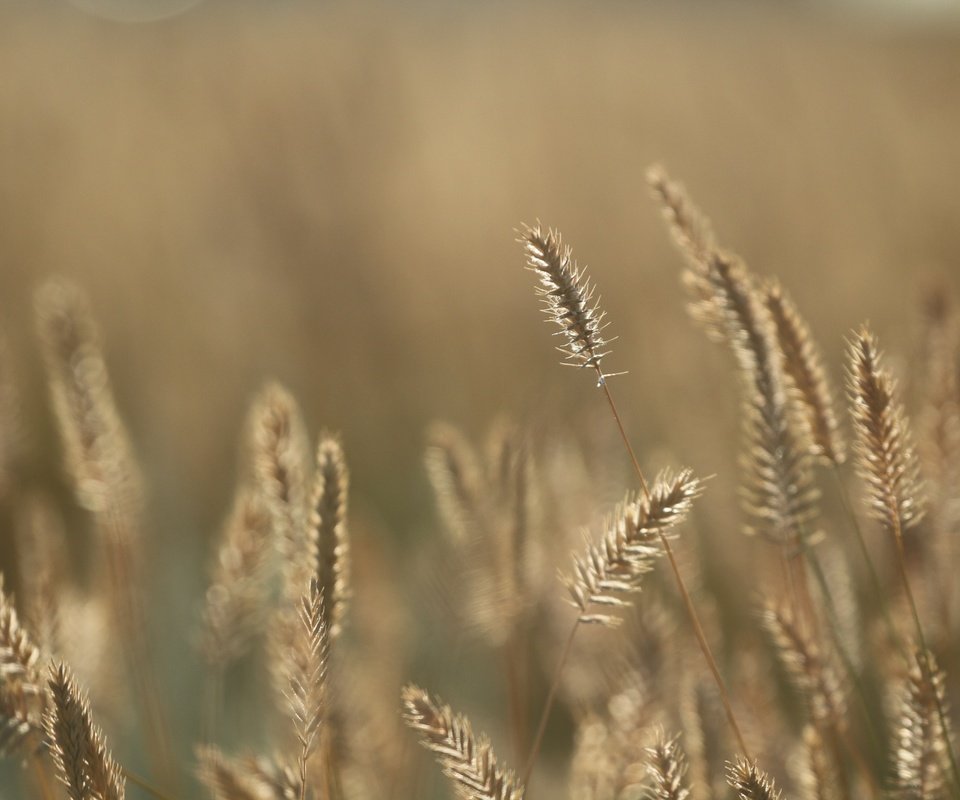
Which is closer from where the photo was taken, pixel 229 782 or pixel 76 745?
pixel 76 745

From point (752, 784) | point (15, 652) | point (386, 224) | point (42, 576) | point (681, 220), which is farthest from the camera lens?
point (386, 224)

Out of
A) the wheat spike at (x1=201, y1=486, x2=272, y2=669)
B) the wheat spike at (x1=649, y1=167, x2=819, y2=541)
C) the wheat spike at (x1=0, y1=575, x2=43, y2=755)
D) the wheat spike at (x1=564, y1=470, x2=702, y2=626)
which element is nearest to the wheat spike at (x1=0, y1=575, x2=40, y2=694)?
the wheat spike at (x1=0, y1=575, x2=43, y2=755)

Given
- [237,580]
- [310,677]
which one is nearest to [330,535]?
[310,677]

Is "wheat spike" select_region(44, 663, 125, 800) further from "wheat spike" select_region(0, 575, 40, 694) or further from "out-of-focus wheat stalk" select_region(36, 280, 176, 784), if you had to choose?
"out-of-focus wheat stalk" select_region(36, 280, 176, 784)

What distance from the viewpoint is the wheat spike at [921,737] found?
65cm

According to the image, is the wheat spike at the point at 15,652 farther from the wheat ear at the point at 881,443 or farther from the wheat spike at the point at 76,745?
the wheat ear at the point at 881,443

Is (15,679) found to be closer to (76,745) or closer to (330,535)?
(76,745)

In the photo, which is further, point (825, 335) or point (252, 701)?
point (825, 335)

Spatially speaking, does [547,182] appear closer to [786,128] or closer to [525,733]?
[786,128]

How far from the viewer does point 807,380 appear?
27.4 inches

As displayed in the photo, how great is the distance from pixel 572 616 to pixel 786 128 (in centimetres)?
456

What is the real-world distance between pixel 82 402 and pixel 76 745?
0.49 m

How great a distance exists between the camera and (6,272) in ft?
10.5

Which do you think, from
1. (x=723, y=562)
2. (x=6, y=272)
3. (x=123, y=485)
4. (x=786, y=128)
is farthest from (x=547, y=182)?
(x=123, y=485)
